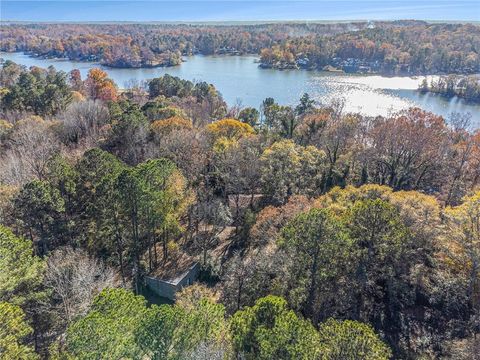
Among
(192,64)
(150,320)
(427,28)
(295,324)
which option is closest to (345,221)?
(295,324)

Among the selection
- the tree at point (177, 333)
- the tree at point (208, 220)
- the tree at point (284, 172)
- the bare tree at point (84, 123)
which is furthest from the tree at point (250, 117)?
the tree at point (177, 333)

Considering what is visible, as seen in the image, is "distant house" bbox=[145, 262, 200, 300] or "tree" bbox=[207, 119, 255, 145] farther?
"tree" bbox=[207, 119, 255, 145]

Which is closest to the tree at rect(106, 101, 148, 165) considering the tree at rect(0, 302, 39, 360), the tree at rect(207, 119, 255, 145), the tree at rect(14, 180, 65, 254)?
the tree at rect(207, 119, 255, 145)

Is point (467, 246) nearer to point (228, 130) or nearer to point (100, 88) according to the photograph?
point (228, 130)

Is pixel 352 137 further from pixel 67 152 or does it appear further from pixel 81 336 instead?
pixel 81 336

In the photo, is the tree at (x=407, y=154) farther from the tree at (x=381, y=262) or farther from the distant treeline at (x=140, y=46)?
the distant treeline at (x=140, y=46)

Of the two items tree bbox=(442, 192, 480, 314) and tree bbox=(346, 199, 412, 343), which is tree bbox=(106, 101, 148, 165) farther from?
tree bbox=(442, 192, 480, 314)

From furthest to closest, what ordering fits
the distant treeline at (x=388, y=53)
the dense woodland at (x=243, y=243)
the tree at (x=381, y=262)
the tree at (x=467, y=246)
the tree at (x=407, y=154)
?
1. the distant treeline at (x=388, y=53)
2. the tree at (x=407, y=154)
3. the tree at (x=381, y=262)
4. the tree at (x=467, y=246)
5. the dense woodland at (x=243, y=243)

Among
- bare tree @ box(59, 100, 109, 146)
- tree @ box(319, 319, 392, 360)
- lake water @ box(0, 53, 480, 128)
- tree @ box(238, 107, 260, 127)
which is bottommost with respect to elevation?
lake water @ box(0, 53, 480, 128)
